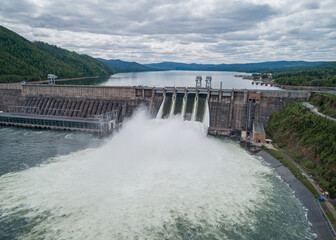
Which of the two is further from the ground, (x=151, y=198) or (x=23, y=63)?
(x=23, y=63)

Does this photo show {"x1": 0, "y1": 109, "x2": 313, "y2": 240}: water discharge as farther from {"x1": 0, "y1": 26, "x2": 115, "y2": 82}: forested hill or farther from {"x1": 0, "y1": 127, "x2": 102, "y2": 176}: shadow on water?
{"x1": 0, "y1": 26, "x2": 115, "y2": 82}: forested hill

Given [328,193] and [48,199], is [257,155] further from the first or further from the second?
[48,199]

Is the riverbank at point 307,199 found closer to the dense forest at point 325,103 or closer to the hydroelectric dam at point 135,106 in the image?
the hydroelectric dam at point 135,106

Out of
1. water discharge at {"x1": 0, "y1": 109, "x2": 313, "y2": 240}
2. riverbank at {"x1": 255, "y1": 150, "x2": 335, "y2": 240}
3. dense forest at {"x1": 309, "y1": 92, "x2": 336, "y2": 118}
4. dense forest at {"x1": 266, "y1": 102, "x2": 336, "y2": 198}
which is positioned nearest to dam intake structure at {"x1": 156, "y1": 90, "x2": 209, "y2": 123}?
dense forest at {"x1": 266, "y1": 102, "x2": 336, "y2": 198}

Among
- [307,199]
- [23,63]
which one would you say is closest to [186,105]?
[307,199]

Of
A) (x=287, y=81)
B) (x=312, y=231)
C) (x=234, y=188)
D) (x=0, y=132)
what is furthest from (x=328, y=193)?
(x=287, y=81)

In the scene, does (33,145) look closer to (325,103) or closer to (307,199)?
(307,199)
